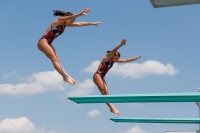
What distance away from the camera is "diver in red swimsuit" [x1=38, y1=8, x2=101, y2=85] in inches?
353

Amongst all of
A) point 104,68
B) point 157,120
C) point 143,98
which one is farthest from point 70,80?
point 157,120

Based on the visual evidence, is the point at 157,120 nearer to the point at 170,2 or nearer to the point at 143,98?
the point at 143,98

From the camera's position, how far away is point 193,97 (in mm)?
8266

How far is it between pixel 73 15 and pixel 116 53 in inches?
85.3

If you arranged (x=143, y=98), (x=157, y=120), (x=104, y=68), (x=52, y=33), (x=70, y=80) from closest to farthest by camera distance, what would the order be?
(x=143, y=98) < (x=70, y=80) < (x=52, y=33) < (x=104, y=68) < (x=157, y=120)

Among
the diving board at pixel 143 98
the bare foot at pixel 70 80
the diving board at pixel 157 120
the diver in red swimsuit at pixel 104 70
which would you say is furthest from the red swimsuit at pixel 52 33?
the diving board at pixel 157 120

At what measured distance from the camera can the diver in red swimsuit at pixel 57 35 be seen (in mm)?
8977

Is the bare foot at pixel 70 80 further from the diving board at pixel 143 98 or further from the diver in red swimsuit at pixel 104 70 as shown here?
the diver in red swimsuit at pixel 104 70

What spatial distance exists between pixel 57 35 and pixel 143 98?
233cm

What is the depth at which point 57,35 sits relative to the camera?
30.6 feet

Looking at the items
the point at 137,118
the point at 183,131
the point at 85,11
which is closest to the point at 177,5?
the point at 85,11

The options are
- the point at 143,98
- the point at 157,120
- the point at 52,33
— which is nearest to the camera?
the point at 143,98

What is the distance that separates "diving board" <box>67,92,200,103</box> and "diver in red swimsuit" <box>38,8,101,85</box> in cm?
62

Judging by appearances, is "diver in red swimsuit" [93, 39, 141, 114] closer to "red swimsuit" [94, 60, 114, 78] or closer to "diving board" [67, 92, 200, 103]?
"red swimsuit" [94, 60, 114, 78]
